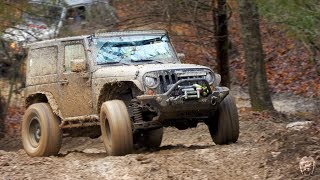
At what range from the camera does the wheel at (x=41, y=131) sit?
1062 centimetres

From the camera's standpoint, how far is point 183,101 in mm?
9219

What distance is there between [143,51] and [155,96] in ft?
4.93

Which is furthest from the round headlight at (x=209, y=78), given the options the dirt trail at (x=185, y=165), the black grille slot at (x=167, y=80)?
the dirt trail at (x=185, y=165)

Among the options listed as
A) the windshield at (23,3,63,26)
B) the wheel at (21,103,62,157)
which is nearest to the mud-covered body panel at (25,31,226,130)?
the wheel at (21,103,62,157)

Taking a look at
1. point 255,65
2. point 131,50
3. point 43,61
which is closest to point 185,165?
point 131,50

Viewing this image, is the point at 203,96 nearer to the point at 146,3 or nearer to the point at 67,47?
the point at 67,47

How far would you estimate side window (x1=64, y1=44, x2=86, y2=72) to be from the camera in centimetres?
1057

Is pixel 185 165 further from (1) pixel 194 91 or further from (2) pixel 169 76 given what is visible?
(2) pixel 169 76

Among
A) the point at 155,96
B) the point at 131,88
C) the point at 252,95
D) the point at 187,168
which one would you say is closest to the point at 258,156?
the point at 187,168

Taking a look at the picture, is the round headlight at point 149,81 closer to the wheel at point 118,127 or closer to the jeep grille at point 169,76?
the jeep grille at point 169,76

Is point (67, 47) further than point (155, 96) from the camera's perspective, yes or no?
Yes

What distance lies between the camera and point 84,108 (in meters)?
10.4

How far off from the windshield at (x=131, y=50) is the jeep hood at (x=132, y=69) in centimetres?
30

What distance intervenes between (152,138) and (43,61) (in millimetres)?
2168
